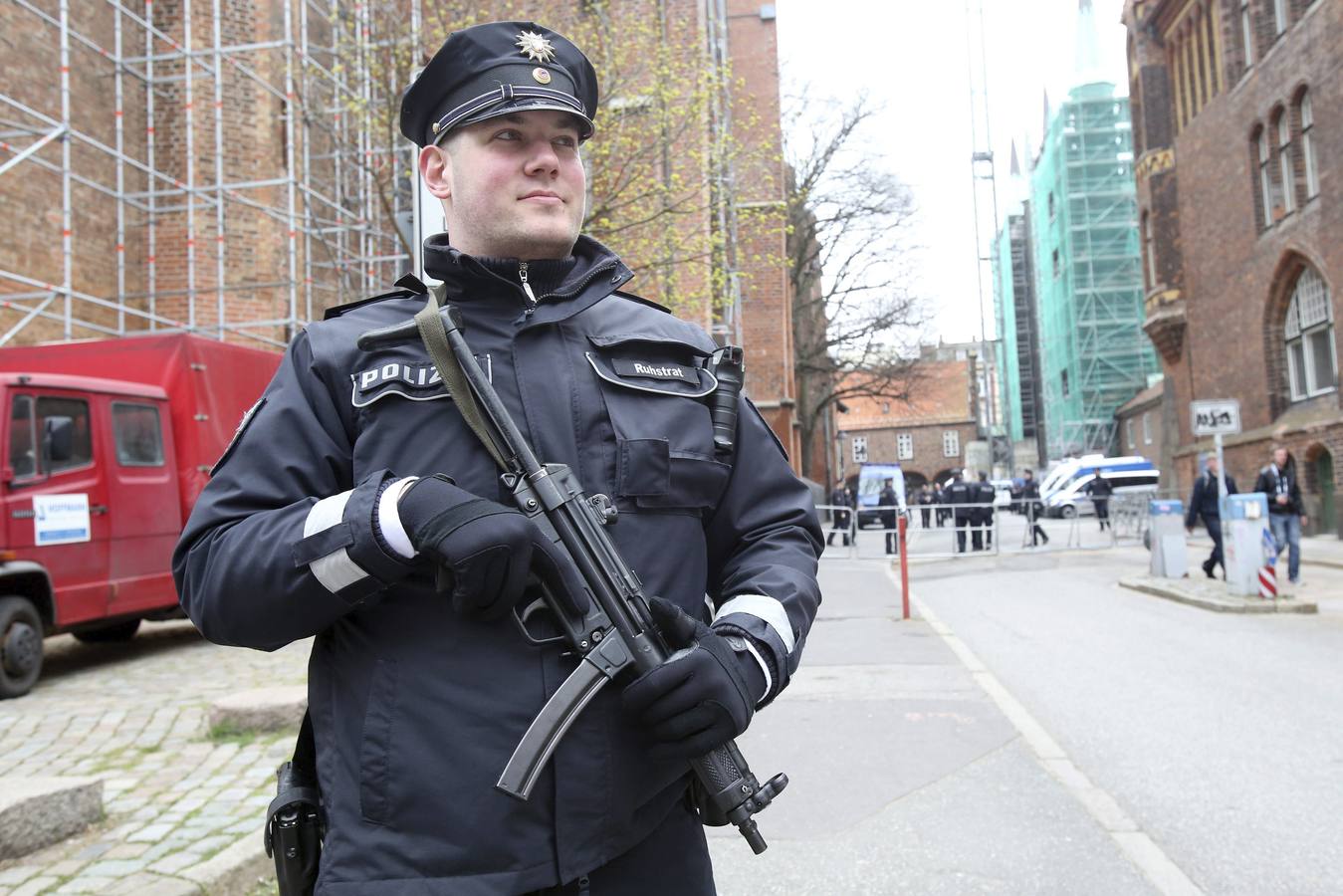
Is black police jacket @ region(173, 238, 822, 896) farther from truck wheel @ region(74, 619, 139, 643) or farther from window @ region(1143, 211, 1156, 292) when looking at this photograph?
window @ region(1143, 211, 1156, 292)

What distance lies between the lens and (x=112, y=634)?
1100cm

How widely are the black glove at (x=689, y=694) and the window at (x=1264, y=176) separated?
1097 inches

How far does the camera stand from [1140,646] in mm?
10000

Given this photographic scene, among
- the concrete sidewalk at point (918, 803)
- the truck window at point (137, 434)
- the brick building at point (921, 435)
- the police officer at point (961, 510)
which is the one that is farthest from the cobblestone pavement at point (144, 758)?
the brick building at point (921, 435)

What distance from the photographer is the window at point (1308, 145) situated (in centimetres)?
2356

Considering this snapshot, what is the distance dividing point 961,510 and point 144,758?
2032cm

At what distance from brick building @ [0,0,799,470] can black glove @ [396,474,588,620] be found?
1240 cm

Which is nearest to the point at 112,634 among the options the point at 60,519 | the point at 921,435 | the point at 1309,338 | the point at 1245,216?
the point at 60,519

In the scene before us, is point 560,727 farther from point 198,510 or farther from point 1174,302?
point 1174,302

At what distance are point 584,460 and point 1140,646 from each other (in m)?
9.35

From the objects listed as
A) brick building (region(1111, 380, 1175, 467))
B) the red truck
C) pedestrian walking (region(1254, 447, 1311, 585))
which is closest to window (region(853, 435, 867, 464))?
brick building (region(1111, 380, 1175, 467))

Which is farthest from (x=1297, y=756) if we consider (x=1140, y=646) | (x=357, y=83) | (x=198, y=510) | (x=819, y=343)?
(x=819, y=343)

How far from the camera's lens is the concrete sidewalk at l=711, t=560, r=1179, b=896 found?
4395mm

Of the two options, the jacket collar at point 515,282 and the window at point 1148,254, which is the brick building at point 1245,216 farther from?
the jacket collar at point 515,282
